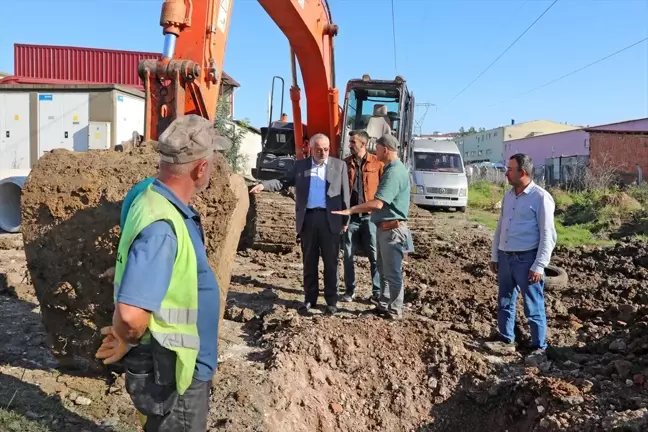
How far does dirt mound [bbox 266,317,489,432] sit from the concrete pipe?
285 inches

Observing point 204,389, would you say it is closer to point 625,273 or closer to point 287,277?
point 287,277

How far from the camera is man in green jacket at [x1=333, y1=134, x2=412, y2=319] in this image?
18.5 ft

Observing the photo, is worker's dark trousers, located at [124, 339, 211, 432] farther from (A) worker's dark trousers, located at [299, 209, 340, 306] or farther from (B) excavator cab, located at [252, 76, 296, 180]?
(B) excavator cab, located at [252, 76, 296, 180]

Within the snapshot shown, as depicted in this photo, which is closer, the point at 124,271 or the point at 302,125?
the point at 124,271

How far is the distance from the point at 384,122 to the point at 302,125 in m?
1.93

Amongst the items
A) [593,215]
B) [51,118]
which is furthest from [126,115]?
[593,215]

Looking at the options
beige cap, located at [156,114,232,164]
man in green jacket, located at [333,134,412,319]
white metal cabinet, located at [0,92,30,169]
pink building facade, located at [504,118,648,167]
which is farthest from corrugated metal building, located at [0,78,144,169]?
pink building facade, located at [504,118,648,167]

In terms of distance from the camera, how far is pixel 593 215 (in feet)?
54.2

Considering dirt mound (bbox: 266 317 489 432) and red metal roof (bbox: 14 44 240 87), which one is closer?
dirt mound (bbox: 266 317 489 432)

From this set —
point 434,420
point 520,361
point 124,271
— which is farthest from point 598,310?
point 124,271

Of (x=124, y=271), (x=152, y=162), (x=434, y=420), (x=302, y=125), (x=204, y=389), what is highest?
(x=302, y=125)

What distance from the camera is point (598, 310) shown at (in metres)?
6.48

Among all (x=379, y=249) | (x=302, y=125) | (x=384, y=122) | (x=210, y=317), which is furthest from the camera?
(x=384, y=122)

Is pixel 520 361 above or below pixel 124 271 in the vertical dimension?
below
